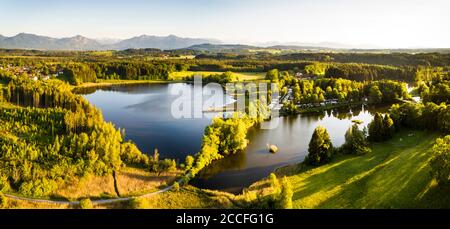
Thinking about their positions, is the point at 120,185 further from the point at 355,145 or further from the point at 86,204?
the point at 355,145

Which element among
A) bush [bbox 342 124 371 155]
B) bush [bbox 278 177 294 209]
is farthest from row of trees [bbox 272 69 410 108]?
bush [bbox 278 177 294 209]

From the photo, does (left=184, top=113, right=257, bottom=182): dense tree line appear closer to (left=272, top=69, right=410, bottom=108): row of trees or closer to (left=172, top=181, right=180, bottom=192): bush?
(left=172, top=181, right=180, bottom=192): bush

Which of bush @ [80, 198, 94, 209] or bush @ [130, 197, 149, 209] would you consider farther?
bush @ [130, 197, 149, 209]

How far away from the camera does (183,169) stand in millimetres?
32406

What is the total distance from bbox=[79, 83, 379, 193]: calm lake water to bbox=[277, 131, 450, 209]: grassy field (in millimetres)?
4248

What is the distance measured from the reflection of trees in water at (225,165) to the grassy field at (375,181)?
444cm

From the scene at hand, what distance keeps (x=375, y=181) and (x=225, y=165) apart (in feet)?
45.8

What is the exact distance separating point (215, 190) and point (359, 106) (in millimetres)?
48537

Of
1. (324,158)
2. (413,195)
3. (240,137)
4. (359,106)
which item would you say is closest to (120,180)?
(240,137)

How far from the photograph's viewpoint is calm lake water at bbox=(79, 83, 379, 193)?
32.8 metres

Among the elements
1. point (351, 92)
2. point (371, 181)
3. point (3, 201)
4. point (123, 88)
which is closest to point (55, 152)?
point (3, 201)
